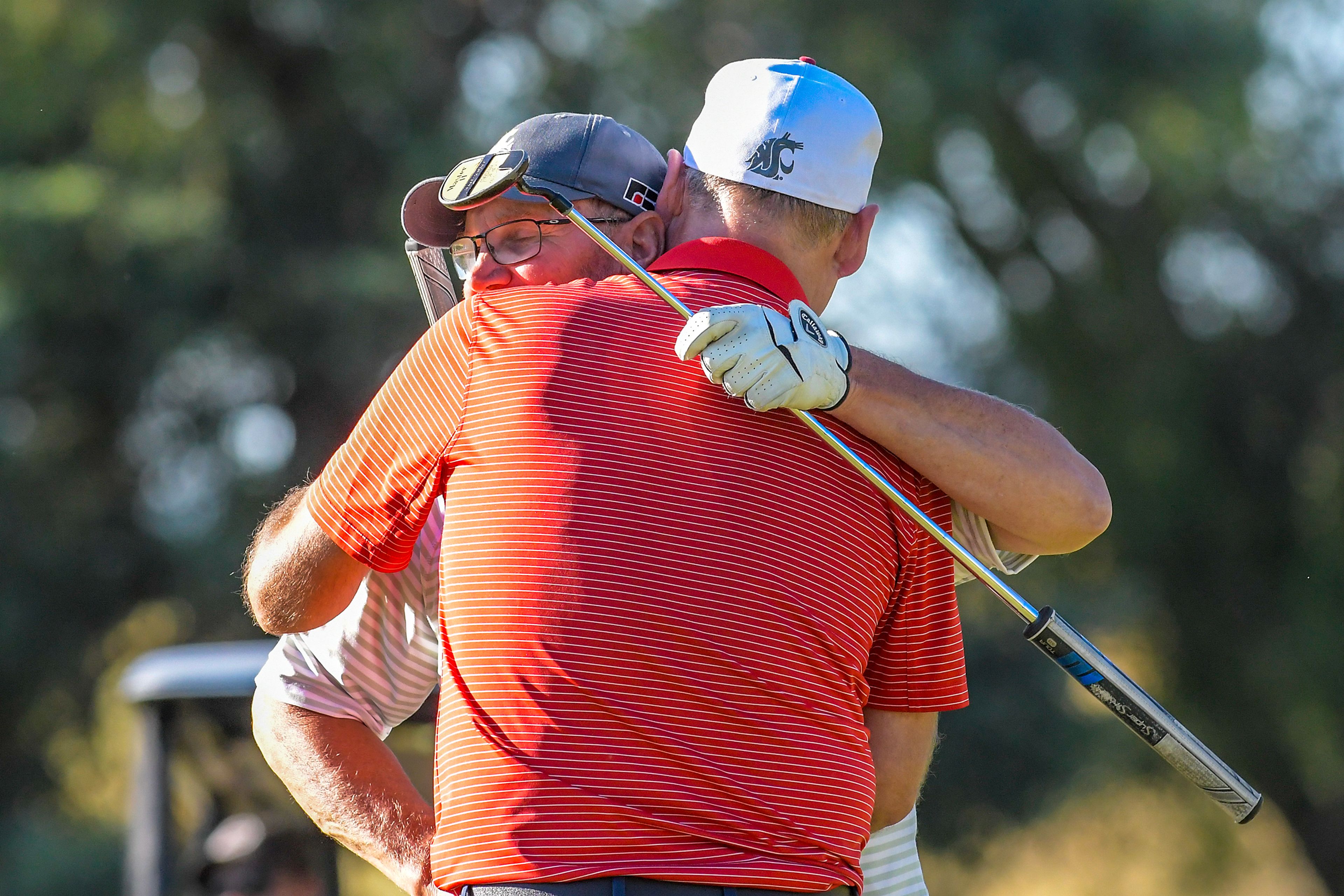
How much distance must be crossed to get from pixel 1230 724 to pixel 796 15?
199 inches

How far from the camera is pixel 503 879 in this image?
5.51 feet

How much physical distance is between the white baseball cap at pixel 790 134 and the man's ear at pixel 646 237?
0.17 metres

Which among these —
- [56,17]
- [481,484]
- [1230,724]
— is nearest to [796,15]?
[56,17]

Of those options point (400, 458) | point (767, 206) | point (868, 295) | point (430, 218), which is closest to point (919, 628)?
point (767, 206)

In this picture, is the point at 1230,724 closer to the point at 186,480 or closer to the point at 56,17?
the point at 186,480

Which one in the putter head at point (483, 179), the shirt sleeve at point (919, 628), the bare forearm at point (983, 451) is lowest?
the shirt sleeve at point (919, 628)

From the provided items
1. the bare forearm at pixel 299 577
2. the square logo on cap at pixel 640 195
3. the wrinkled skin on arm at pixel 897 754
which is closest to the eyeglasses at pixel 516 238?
the square logo on cap at pixel 640 195

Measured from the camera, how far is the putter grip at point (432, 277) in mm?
2590

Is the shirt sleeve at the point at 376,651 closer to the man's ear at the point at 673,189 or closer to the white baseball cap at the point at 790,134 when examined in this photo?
the man's ear at the point at 673,189

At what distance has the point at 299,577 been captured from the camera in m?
1.96

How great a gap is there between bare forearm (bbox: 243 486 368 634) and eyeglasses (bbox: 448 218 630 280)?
1.69 ft

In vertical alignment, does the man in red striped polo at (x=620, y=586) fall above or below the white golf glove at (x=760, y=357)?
below

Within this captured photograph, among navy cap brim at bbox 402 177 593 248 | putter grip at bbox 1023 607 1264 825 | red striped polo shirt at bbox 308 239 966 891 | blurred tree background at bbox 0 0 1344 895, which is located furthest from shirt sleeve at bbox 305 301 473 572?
blurred tree background at bbox 0 0 1344 895

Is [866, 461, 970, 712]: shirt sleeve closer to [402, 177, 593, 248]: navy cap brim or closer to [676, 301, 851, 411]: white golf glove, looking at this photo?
[676, 301, 851, 411]: white golf glove
